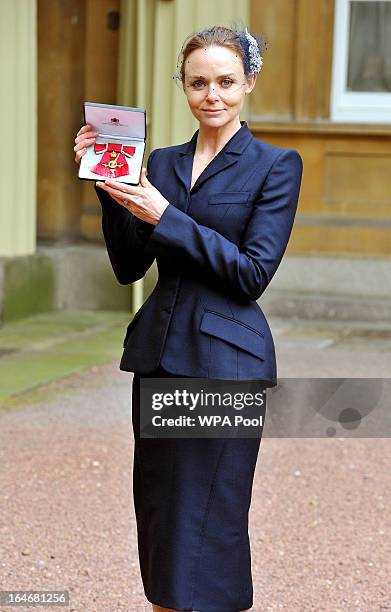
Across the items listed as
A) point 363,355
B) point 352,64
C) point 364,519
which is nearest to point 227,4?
point 352,64

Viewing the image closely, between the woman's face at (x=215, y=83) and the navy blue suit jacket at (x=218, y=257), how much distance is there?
10 cm

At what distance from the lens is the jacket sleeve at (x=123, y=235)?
9.45 ft

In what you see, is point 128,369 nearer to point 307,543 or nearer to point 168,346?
point 168,346

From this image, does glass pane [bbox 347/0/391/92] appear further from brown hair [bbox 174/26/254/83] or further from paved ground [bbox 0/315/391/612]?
brown hair [bbox 174/26/254/83]

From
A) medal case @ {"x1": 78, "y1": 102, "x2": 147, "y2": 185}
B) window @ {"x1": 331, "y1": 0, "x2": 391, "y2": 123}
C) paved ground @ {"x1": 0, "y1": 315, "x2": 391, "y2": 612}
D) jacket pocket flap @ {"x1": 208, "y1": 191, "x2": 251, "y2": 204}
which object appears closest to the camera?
medal case @ {"x1": 78, "y1": 102, "x2": 147, "y2": 185}

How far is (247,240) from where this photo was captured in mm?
2789

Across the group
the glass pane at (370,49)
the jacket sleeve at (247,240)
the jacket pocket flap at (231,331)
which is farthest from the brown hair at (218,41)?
the glass pane at (370,49)

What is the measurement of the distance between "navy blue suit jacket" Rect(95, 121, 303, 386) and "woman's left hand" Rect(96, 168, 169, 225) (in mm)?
28

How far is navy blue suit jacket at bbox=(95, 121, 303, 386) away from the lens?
2752mm

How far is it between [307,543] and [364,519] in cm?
40

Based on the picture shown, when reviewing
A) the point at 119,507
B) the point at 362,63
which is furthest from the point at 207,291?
the point at 362,63

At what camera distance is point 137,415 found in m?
2.94

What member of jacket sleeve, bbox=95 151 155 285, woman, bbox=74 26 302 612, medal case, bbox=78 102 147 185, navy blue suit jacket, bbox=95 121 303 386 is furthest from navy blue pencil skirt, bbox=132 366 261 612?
medal case, bbox=78 102 147 185

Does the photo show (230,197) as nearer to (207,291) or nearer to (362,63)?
(207,291)
